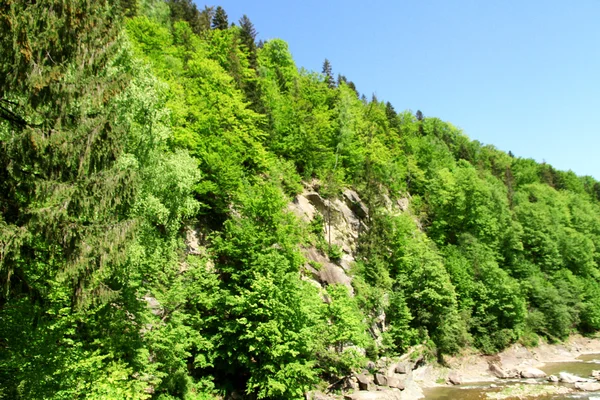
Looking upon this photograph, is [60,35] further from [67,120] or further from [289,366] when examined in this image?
[289,366]

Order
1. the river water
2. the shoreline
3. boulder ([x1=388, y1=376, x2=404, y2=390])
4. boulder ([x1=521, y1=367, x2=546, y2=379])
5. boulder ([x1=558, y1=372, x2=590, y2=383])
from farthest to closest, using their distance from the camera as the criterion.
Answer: boulder ([x1=521, y1=367, x2=546, y2=379]) → the shoreline → boulder ([x1=558, y1=372, x2=590, y2=383]) → boulder ([x1=388, y1=376, x2=404, y2=390]) → the river water

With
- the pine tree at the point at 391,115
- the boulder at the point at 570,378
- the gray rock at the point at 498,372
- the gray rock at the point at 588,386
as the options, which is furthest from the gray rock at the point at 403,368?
the pine tree at the point at 391,115

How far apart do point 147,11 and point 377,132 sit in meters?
35.0

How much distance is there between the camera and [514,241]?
48.3m

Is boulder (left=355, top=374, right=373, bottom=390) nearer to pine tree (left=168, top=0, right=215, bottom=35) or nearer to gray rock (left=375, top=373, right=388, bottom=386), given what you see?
gray rock (left=375, top=373, right=388, bottom=386)

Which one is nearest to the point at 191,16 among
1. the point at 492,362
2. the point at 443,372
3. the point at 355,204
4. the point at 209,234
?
the point at 355,204

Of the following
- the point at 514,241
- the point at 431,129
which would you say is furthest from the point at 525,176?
the point at 514,241

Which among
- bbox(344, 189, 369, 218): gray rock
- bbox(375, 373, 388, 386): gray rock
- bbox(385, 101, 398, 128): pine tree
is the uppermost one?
bbox(385, 101, 398, 128): pine tree

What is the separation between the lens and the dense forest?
28.2 ft

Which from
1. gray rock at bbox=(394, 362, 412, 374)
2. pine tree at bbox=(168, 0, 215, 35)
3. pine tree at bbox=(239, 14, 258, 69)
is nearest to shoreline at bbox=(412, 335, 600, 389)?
gray rock at bbox=(394, 362, 412, 374)

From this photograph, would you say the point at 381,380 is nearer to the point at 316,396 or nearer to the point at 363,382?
the point at 363,382

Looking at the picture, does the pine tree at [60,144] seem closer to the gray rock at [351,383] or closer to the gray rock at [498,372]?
the gray rock at [351,383]

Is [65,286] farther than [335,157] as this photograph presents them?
No

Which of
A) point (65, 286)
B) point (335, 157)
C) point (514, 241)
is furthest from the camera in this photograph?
point (514, 241)
